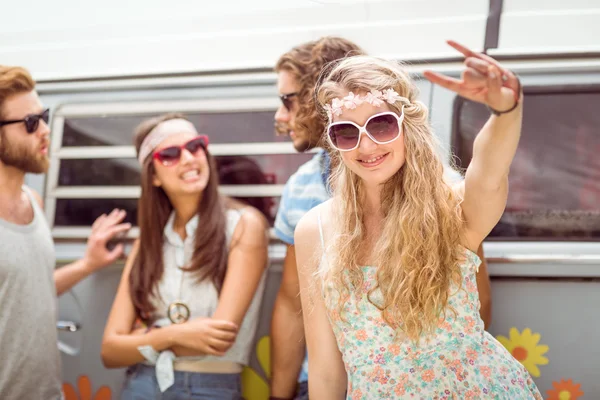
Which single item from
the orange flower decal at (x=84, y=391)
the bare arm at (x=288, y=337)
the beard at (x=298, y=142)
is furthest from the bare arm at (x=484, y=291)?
the orange flower decal at (x=84, y=391)

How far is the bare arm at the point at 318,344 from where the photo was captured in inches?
76.7

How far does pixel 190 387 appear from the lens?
2.64m

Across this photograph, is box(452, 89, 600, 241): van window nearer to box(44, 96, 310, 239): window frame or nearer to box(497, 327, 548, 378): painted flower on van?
box(497, 327, 548, 378): painted flower on van

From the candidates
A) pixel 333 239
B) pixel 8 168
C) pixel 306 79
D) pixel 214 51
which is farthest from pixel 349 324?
pixel 8 168

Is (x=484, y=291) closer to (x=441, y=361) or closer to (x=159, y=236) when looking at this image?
(x=441, y=361)

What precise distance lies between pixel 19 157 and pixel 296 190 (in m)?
1.33

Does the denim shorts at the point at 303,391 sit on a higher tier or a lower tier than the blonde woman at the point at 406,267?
lower

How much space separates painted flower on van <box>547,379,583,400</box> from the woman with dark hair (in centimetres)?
129

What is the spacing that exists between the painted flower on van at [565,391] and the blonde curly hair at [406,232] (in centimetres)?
100

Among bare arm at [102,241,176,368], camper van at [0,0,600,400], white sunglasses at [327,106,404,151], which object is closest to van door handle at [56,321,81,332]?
camper van at [0,0,600,400]

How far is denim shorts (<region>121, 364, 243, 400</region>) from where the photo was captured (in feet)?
8.61

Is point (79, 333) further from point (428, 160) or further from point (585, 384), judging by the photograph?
point (585, 384)

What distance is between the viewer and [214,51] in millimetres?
2953

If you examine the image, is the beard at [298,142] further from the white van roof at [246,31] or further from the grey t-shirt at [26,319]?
Answer: the grey t-shirt at [26,319]
